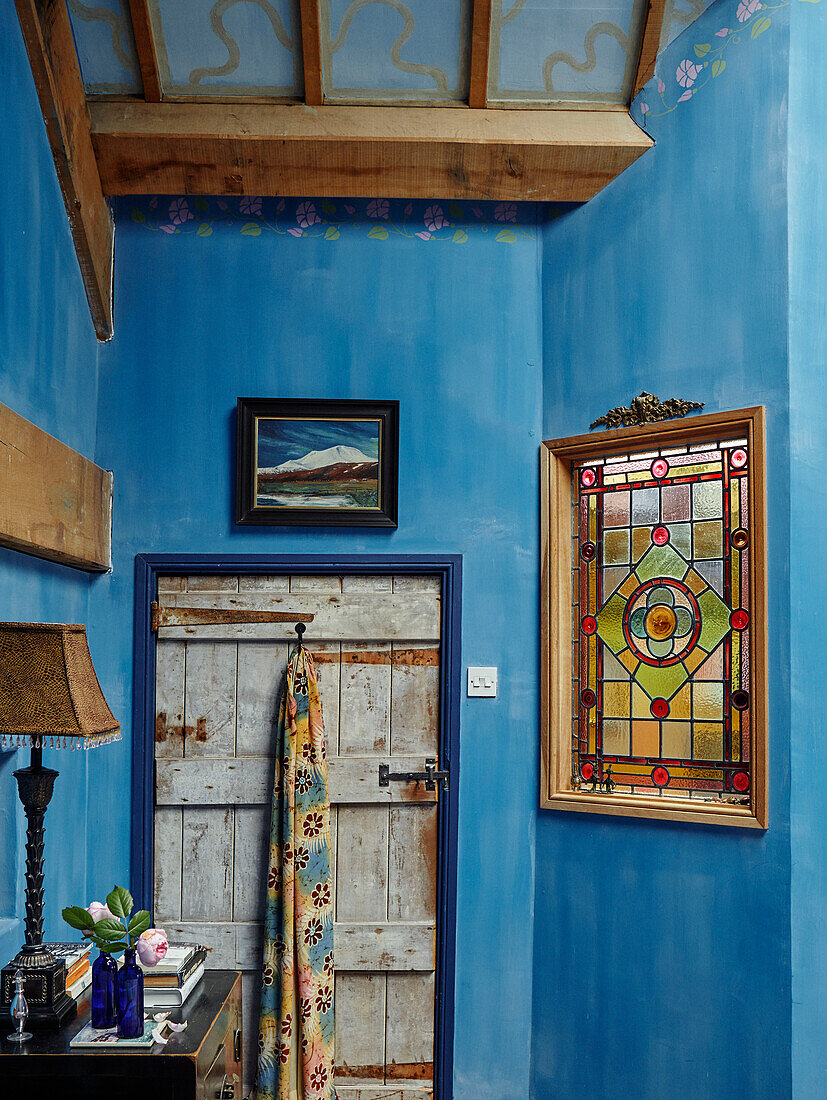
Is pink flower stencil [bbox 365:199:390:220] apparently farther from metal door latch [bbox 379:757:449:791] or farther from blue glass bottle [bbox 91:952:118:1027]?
blue glass bottle [bbox 91:952:118:1027]

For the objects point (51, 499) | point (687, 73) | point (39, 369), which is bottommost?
point (51, 499)

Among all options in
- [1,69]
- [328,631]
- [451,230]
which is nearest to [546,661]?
[328,631]

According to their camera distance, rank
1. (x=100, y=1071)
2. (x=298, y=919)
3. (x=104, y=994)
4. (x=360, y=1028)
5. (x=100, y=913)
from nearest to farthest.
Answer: (x=100, y=1071), (x=104, y=994), (x=100, y=913), (x=298, y=919), (x=360, y=1028)

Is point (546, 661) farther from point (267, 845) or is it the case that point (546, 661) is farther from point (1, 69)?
point (1, 69)

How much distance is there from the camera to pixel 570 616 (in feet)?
10.1

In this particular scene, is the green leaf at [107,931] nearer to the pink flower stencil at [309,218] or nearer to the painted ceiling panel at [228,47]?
the pink flower stencil at [309,218]

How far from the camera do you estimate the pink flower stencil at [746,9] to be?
2.65m

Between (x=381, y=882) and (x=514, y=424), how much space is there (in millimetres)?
1553

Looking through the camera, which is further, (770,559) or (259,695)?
(259,695)

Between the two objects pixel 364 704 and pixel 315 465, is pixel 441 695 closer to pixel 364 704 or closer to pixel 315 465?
pixel 364 704

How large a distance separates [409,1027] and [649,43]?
3115 millimetres

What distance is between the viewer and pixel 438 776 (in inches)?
121

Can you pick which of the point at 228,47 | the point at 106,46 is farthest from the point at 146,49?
the point at 228,47

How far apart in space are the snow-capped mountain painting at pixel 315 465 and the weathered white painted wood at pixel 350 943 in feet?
4.44
